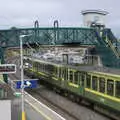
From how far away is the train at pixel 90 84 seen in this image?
25297 mm

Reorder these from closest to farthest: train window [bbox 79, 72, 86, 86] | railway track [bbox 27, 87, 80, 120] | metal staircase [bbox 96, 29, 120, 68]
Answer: railway track [bbox 27, 87, 80, 120] < train window [bbox 79, 72, 86, 86] < metal staircase [bbox 96, 29, 120, 68]

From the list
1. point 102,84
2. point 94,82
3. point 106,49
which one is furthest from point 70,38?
point 102,84

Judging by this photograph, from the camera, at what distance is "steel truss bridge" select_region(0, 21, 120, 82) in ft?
186

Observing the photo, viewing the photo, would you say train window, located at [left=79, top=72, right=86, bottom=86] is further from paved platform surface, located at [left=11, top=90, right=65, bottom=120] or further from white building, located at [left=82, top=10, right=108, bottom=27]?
white building, located at [left=82, top=10, right=108, bottom=27]

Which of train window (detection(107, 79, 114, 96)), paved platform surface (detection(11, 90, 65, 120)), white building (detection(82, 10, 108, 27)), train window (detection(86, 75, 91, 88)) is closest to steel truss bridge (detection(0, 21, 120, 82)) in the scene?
paved platform surface (detection(11, 90, 65, 120))

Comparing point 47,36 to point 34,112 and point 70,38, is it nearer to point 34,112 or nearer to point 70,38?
point 70,38

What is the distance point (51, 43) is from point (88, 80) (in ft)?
94.6

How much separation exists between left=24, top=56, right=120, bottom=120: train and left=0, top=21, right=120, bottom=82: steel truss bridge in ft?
51.7

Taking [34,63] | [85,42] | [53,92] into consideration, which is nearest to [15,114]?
[53,92]

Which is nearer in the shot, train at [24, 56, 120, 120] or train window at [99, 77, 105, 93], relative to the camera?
train at [24, 56, 120, 120]

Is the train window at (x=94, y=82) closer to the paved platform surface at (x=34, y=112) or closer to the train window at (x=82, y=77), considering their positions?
the train window at (x=82, y=77)

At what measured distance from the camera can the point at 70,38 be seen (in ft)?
198

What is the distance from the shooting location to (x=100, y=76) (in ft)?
89.5

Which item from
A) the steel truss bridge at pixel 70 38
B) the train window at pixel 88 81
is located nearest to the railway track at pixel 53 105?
the train window at pixel 88 81
